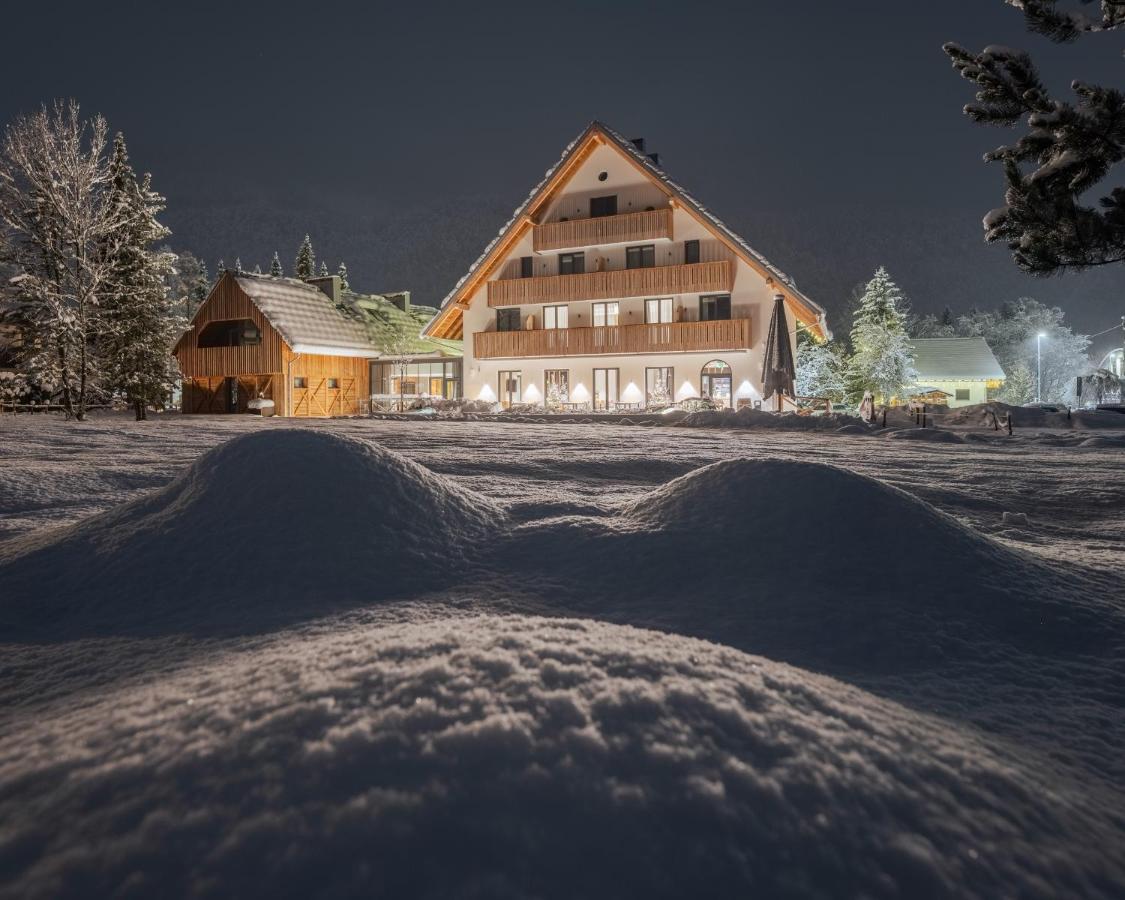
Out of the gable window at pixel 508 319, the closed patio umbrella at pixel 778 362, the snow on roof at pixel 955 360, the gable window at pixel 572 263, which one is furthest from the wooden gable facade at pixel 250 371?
the snow on roof at pixel 955 360

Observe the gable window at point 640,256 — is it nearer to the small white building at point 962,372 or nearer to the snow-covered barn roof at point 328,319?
the snow-covered barn roof at point 328,319

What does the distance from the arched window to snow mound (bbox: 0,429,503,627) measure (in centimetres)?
3103

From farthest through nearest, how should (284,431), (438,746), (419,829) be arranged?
(284,431) → (438,746) → (419,829)

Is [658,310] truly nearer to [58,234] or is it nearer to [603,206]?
[603,206]

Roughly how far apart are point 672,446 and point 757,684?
9.40m

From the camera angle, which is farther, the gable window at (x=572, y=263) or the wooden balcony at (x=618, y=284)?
the gable window at (x=572, y=263)

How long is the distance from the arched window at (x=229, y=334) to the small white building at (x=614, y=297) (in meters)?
9.74

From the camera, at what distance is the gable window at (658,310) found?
89.8ft

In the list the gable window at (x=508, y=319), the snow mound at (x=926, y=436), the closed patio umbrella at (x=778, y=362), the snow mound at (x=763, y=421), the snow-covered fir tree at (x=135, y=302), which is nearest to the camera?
the snow mound at (x=926, y=436)

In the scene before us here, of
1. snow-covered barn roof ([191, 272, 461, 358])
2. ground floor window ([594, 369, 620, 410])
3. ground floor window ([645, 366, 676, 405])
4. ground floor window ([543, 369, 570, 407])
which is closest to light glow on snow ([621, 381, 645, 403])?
ground floor window ([645, 366, 676, 405])

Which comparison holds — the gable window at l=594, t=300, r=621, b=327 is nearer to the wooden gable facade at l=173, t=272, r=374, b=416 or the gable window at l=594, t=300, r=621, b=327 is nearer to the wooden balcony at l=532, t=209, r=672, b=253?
the wooden balcony at l=532, t=209, r=672, b=253

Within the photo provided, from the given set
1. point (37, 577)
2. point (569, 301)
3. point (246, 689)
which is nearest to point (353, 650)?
point (246, 689)

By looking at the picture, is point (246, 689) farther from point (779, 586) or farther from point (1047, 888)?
point (779, 586)

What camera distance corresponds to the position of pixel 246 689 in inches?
63.3
